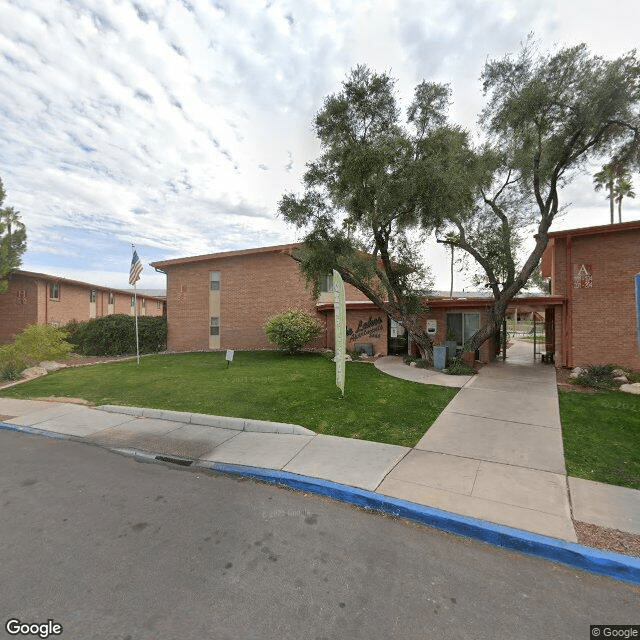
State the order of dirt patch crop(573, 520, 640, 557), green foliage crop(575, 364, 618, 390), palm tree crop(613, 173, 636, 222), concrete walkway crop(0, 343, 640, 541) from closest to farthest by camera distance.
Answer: dirt patch crop(573, 520, 640, 557)
concrete walkway crop(0, 343, 640, 541)
green foliage crop(575, 364, 618, 390)
palm tree crop(613, 173, 636, 222)

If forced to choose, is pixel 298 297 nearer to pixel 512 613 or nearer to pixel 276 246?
pixel 276 246

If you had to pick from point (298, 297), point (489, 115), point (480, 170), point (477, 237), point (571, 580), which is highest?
point (489, 115)

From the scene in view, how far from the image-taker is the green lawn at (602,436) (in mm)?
4773

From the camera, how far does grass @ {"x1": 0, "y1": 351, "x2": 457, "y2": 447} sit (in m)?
6.87

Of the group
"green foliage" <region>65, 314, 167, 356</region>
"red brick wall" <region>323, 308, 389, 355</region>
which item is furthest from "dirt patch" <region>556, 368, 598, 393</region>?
"green foliage" <region>65, 314, 167, 356</region>

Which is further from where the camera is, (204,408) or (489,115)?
(489,115)

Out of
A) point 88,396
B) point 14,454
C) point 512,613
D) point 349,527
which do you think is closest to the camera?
point 512,613

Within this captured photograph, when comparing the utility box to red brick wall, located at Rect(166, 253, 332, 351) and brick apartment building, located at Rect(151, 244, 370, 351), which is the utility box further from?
red brick wall, located at Rect(166, 253, 332, 351)

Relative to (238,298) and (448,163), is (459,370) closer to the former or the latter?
(448,163)

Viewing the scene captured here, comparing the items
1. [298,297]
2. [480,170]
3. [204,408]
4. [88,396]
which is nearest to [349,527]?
[204,408]

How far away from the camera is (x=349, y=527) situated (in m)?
3.60

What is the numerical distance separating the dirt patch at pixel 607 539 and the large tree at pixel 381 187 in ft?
32.5

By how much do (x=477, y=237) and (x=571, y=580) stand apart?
14.1 meters

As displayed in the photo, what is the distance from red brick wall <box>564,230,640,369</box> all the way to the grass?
23.8ft
